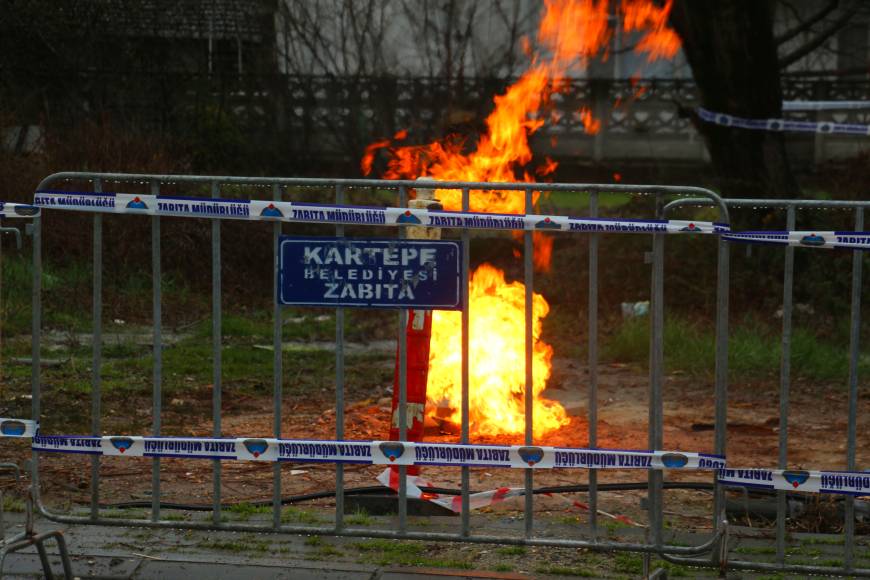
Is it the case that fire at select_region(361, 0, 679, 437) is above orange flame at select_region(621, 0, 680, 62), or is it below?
below

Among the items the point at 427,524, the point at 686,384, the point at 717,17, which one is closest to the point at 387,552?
the point at 427,524

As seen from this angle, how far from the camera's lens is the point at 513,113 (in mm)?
9672

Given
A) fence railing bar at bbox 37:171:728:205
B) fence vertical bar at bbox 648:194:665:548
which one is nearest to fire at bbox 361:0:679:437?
fence railing bar at bbox 37:171:728:205

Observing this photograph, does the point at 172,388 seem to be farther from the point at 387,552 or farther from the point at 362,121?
the point at 362,121

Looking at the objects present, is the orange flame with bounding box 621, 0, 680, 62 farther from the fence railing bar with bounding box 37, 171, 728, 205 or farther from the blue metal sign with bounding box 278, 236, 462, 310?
the blue metal sign with bounding box 278, 236, 462, 310

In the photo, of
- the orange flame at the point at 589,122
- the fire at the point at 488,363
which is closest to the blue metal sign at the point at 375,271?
the fire at the point at 488,363

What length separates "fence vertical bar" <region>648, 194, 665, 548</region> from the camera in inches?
211

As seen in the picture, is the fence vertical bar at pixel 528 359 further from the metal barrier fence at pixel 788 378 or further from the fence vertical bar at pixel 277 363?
the fence vertical bar at pixel 277 363

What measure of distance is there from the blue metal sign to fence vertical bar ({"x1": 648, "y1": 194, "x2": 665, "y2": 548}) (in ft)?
2.98

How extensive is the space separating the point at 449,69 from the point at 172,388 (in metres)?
12.9

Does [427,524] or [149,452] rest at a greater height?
[149,452]

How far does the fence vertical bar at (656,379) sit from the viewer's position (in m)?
5.37

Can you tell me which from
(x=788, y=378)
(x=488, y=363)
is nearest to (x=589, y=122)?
(x=488, y=363)

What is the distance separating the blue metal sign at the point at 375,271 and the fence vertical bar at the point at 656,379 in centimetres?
91
